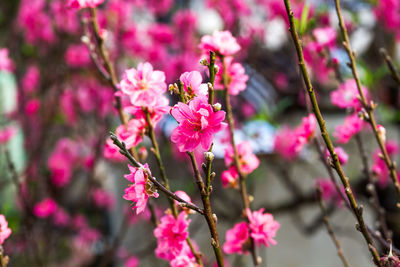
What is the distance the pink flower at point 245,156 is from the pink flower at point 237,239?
164 mm

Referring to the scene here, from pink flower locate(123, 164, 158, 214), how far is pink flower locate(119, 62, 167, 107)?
17cm

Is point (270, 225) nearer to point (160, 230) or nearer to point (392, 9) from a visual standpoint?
point (160, 230)

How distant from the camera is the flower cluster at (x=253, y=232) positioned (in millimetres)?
863

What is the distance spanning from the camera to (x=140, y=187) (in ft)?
2.10

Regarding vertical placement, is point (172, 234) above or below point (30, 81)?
below

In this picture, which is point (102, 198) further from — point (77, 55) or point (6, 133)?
point (77, 55)

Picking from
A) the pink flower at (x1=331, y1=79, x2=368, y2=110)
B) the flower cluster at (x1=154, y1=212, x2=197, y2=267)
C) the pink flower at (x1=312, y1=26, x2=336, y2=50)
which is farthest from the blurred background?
the flower cluster at (x1=154, y1=212, x2=197, y2=267)

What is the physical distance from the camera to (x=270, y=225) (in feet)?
2.84

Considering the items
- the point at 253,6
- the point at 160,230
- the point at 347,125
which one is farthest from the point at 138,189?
the point at 253,6

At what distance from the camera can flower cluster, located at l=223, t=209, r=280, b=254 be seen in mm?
863

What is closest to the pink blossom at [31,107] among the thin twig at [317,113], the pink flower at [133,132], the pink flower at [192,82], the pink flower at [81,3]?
the pink flower at [81,3]

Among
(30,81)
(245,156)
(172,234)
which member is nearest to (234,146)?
(245,156)

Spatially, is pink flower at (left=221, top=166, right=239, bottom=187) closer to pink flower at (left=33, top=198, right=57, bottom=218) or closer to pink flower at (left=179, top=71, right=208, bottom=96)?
pink flower at (left=179, top=71, right=208, bottom=96)

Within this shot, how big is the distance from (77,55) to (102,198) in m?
1.33
